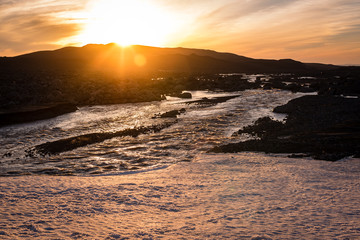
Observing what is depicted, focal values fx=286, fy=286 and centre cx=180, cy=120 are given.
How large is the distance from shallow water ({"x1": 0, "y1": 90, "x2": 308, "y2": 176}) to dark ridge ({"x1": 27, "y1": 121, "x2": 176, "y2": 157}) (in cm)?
49

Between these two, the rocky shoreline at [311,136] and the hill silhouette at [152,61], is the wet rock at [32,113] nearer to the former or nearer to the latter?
the rocky shoreline at [311,136]

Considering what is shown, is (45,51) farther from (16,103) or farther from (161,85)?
(16,103)

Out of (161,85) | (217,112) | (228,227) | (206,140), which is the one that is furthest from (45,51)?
(228,227)

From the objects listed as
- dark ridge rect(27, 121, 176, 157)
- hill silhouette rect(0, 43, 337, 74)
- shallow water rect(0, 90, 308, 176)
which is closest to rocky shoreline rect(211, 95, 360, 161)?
shallow water rect(0, 90, 308, 176)

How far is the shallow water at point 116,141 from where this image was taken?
39.6 feet

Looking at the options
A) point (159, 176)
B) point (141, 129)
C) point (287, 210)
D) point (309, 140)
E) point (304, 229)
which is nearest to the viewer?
point (304, 229)

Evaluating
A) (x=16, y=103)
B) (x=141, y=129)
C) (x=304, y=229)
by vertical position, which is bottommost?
(x=304, y=229)

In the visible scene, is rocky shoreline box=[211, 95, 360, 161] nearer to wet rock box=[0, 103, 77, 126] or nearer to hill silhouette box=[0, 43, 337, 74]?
wet rock box=[0, 103, 77, 126]

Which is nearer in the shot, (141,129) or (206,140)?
(206,140)

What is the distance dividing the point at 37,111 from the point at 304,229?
932 inches

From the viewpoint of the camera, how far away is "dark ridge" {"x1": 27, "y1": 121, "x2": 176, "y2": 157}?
47.0ft

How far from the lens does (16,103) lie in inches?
1109

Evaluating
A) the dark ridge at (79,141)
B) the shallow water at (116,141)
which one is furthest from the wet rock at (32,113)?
the dark ridge at (79,141)

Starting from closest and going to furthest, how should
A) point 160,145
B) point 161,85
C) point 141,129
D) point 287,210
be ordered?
point 287,210
point 160,145
point 141,129
point 161,85
